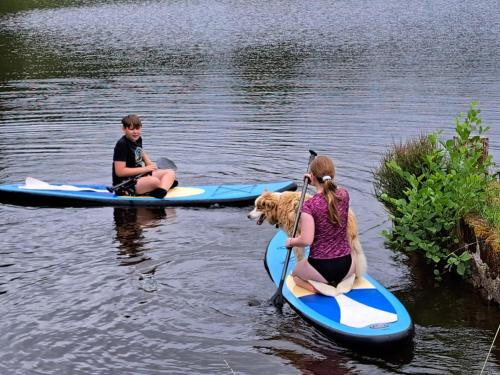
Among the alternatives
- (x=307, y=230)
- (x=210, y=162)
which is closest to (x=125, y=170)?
(x=210, y=162)

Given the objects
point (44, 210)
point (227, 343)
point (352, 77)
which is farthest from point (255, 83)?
point (227, 343)

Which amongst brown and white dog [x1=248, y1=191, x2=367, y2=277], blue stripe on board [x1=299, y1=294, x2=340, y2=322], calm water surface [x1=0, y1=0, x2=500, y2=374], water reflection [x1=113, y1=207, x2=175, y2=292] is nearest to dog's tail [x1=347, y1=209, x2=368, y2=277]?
brown and white dog [x1=248, y1=191, x2=367, y2=277]

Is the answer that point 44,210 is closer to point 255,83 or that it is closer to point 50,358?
point 50,358

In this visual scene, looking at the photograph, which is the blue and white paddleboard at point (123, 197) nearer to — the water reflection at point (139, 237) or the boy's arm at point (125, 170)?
the water reflection at point (139, 237)

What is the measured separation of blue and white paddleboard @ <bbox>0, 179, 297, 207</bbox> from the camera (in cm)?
1212

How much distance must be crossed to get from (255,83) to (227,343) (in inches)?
716

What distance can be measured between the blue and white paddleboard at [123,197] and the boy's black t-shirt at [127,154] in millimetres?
467

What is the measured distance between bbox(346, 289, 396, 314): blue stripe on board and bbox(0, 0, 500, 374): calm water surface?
46 cm

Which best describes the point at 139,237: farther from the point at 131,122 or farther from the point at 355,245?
the point at 355,245

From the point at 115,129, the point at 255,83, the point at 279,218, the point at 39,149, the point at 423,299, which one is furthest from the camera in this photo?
the point at 255,83

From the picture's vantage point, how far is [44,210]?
40.1 ft

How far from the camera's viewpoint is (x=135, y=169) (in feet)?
40.3

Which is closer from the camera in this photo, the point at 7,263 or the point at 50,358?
the point at 50,358

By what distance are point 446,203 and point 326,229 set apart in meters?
2.05
